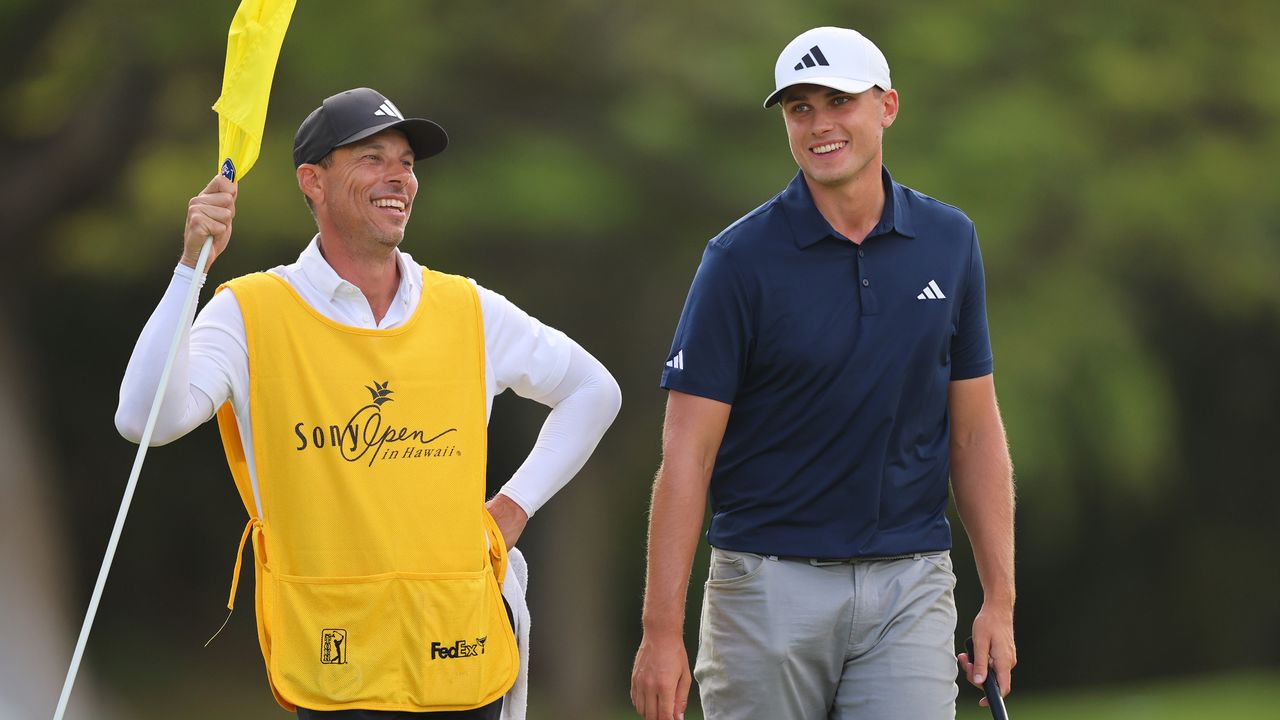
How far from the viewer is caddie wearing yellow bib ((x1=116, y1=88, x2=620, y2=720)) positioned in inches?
155

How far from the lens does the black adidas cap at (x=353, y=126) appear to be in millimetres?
4145

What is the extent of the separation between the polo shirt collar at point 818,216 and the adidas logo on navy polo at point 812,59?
275mm

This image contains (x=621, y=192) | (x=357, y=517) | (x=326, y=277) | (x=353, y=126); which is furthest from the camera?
(x=621, y=192)

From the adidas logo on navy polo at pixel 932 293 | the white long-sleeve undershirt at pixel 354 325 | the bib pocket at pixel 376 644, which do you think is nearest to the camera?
the white long-sleeve undershirt at pixel 354 325

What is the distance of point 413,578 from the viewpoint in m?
3.98

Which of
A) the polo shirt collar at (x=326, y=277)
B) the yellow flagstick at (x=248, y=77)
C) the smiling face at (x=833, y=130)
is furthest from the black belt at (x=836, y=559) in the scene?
the yellow flagstick at (x=248, y=77)

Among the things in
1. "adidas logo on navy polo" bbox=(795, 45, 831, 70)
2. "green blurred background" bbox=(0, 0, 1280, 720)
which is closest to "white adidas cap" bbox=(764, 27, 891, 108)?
"adidas logo on navy polo" bbox=(795, 45, 831, 70)

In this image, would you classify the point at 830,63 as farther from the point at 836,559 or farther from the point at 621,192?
the point at 621,192

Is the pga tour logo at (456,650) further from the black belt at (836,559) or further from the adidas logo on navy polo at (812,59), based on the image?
the adidas logo on navy polo at (812,59)

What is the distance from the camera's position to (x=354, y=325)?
4051 millimetres

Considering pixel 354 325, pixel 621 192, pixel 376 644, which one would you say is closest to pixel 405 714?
pixel 376 644

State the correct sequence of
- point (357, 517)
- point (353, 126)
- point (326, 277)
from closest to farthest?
1. point (357, 517)
2. point (326, 277)
3. point (353, 126)

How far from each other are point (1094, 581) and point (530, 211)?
28.0ft

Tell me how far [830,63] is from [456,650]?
1623mm
